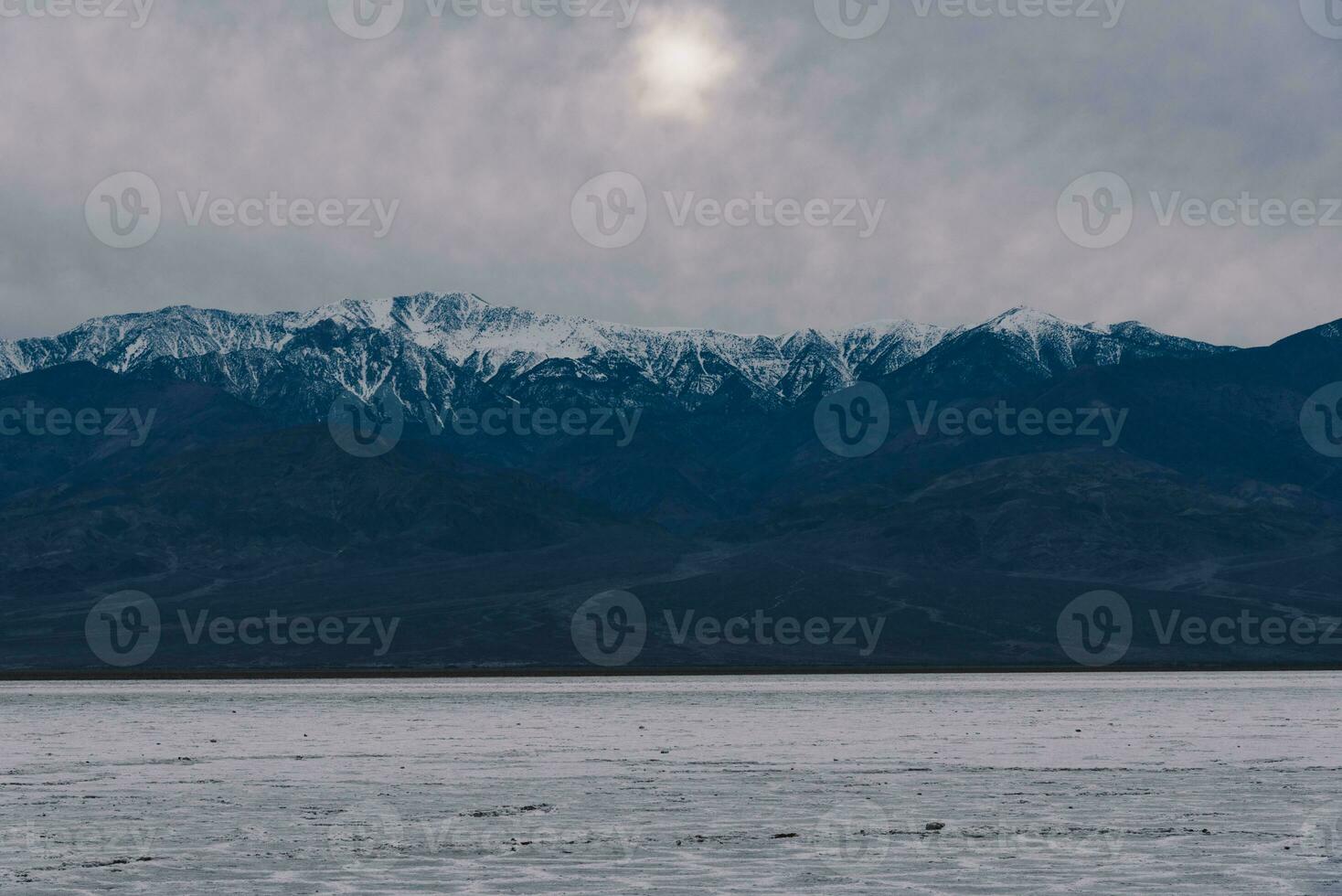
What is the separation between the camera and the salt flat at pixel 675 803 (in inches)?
990

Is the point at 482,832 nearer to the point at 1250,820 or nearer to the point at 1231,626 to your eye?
the point at 1250,820

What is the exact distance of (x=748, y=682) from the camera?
406 feet

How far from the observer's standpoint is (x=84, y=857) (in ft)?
89.1

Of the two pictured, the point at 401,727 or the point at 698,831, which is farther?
the point at 401,727

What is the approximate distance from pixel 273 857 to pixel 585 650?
5546 inches

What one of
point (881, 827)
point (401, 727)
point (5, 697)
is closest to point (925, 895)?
point (881, 827)

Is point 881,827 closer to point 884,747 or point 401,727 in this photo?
point 884,747

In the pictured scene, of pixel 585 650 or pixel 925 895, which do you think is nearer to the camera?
pixel 925 895

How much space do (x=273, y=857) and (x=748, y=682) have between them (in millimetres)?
97790

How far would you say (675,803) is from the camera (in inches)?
1399

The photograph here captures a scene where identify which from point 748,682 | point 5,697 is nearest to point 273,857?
point 5,697

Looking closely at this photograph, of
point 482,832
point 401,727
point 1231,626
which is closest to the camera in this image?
point 482,832

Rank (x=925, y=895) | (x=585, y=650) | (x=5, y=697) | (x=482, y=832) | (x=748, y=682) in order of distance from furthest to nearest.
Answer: (x=585, y=650) → (x=748, y=682) → (x=5, y=697) → (x=482, y=832) → (x=925, y=895)

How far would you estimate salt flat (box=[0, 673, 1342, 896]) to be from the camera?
2514 cm
